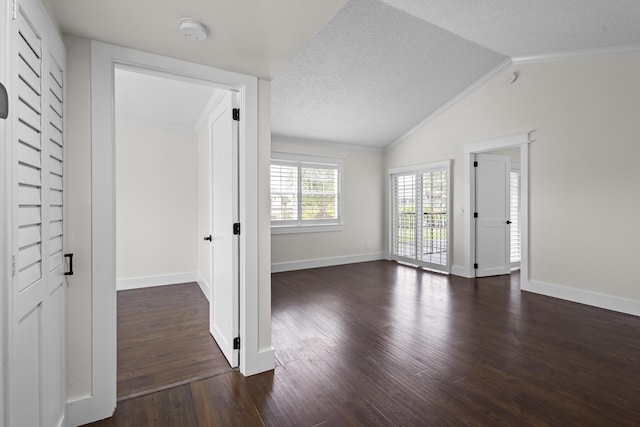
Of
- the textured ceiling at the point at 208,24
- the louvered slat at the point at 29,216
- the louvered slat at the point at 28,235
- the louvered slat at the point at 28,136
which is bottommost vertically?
the louvered slat at the point at 28,235

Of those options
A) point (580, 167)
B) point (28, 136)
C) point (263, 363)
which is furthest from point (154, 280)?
point (580, 167)

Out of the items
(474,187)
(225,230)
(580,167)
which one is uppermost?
(580,167)

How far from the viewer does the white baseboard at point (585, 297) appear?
3459mm

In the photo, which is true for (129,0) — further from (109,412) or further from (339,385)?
(339,385)

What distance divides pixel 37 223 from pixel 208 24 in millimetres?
1217

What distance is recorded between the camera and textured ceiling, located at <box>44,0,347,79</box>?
1454 mm

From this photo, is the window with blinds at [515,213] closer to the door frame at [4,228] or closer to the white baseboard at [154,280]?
the white baseboard at [154,280]

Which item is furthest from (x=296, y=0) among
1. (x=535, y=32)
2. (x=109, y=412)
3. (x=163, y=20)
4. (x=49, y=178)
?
(x=535, y=32)

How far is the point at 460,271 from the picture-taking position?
17.4 ft

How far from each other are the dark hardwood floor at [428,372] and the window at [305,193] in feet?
7.33

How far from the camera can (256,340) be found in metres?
2.27

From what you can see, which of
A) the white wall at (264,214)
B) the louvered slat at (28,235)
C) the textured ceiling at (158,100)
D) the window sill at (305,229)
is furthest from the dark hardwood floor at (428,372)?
the textured ceiling at (158,100)

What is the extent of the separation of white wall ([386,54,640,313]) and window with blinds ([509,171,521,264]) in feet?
4.92

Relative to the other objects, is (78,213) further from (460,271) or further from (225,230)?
(460,271)
